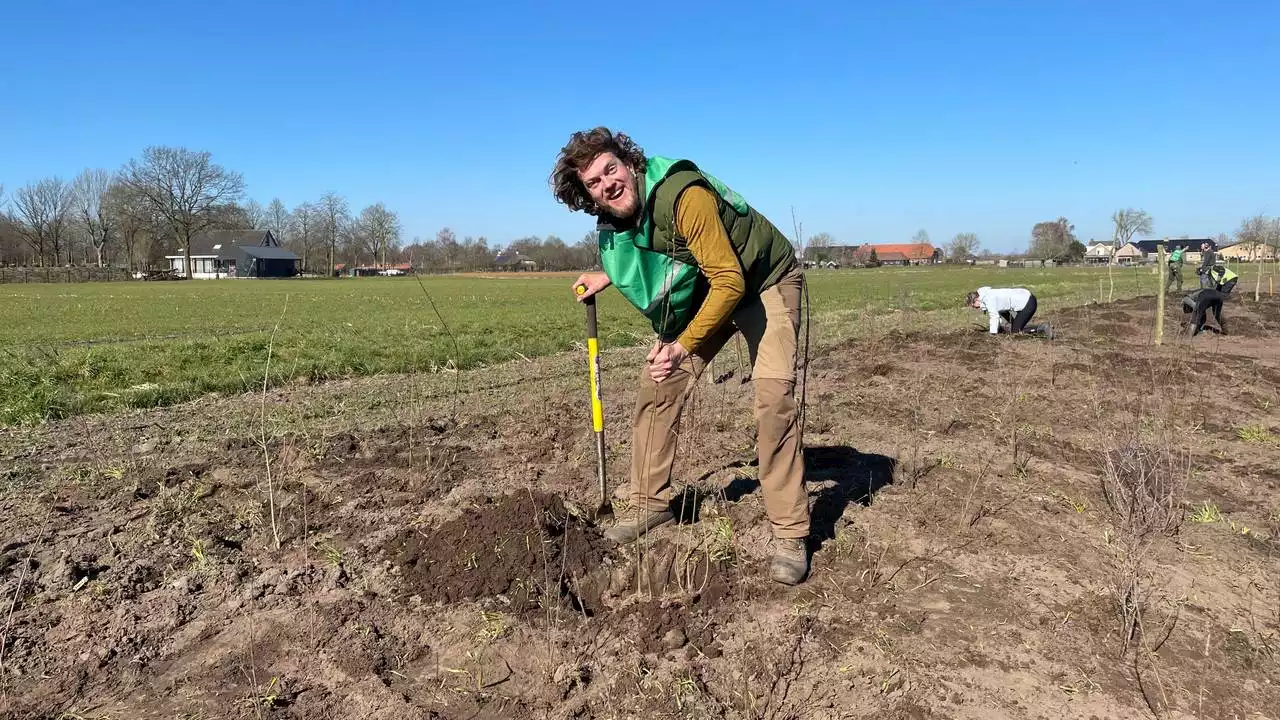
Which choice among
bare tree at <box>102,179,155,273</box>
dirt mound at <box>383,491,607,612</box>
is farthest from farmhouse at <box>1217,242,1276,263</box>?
bare tree at <box>102,179,155,273</box>

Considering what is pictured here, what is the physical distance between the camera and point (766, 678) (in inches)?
90.7

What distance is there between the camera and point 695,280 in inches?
123

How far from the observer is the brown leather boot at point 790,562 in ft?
9.45

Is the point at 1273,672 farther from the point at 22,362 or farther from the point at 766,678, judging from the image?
the point at 22,362

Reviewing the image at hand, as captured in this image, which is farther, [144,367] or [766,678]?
[144,367]

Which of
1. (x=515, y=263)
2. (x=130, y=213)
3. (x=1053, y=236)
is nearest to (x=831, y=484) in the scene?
(x=1053, y=236)

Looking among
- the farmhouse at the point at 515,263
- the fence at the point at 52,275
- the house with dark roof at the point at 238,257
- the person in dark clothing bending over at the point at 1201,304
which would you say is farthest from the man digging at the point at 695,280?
the farmhouse at the point at 515,263

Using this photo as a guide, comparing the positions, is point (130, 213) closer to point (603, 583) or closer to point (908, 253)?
Answer: point (603, 583)

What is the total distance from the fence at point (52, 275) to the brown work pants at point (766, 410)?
74.1 m

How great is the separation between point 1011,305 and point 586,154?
32.1ft

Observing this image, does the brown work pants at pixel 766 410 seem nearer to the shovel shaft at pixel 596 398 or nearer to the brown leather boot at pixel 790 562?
the brown leather boot at pixel 790 562

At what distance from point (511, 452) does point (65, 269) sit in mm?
73861

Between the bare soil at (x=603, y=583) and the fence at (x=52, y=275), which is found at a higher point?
the fence at (x=52, y=275)

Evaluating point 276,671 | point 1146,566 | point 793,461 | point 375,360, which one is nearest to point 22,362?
point 375,360
